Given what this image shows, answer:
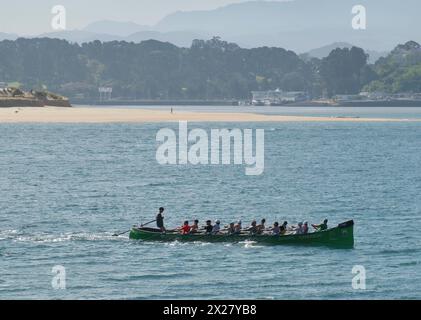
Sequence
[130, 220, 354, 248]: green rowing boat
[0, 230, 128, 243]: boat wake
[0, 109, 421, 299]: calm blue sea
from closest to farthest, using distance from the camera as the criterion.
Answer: [0, 109, 421, 299]: calm blue sea
[130, 220, 354, 248]: green rowing boat
[0, 230, 128, 243]: boat wake

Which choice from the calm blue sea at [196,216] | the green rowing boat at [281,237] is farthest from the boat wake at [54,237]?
the green rowing boat at [281,237]

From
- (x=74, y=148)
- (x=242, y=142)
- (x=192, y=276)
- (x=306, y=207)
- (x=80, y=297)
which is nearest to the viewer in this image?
(x=80, y=297)

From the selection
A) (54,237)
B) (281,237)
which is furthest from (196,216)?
(281,237)

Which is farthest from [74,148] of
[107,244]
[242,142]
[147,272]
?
[147,272]

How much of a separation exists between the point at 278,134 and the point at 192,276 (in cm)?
12219

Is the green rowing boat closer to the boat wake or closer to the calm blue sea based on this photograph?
the calm blue sea

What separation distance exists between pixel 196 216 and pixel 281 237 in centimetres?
1433

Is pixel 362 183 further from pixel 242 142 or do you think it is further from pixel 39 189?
pixel 242 142

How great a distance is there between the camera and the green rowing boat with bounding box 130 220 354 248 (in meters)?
54.6

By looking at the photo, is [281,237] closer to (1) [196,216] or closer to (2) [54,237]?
(2) [54,237]

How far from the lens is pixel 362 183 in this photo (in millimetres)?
92250

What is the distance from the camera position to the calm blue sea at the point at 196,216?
4628 cm

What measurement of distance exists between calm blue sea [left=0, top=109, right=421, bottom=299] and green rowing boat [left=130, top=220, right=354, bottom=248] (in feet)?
1.56

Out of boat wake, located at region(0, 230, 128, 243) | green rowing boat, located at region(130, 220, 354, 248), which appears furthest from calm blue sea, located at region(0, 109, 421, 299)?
green rowing boat, located at region(130, 220, 354, 248)
